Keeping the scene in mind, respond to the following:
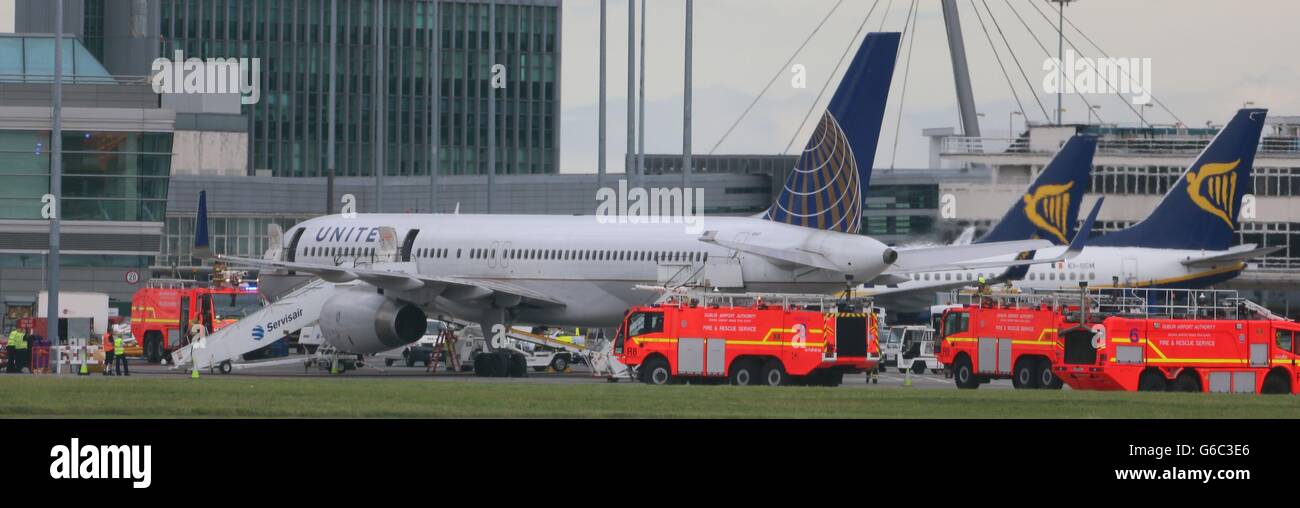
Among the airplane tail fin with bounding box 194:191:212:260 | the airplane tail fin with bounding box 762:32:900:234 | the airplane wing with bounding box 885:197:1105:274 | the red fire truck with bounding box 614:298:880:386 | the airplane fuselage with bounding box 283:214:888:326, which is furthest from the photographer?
the airplane tail fin with bounding box 194:191:212:260

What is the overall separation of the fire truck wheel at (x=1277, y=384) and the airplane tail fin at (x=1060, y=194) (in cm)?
2326

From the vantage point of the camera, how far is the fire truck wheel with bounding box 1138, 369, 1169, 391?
36500 mm

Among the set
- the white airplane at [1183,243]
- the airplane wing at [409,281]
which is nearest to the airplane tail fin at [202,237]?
the airplane wing at [409,281]

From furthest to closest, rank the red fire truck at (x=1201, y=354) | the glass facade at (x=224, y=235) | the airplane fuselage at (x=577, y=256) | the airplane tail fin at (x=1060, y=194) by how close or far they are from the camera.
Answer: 1. the glass facade at (x=224, y=235)
2. the airplane tail fin at (x=1060, y=194)
3. the airplane fuselage at (x=577, y=256)
4. the red fire truck at (x=1201, y=354)

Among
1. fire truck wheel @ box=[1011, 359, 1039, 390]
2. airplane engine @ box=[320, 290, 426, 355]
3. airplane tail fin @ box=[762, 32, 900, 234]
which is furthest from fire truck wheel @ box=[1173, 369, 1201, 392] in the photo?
airplane engine @ box=[320, 290, 426, 355]

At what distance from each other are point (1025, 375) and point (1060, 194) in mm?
21654

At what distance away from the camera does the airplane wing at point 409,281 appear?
144 feet

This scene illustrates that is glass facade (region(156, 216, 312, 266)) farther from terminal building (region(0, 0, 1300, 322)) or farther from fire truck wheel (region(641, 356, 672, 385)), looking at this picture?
fire truck wheel (region(641, 356, 672, 385))

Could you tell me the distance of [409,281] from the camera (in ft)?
148

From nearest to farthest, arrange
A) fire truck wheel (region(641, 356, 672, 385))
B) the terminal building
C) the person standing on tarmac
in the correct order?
1. fire truck wheel (region(641, 356, 672, 385))
2. the person standing on tarmac
3. the terminal building

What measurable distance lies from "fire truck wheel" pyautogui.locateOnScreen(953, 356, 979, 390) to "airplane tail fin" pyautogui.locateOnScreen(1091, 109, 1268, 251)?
78.8ft

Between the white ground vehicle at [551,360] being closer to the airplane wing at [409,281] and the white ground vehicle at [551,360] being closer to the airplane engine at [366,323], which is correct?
the airplane wing at [409,281]
